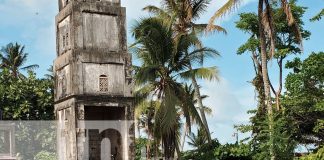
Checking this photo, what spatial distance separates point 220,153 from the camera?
2548 cm

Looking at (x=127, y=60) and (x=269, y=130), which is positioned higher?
(x=127, y=60)

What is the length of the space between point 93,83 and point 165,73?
213 inches

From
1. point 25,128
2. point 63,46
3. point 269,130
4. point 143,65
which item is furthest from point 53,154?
point 269,130

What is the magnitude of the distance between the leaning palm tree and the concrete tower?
3.34 metres

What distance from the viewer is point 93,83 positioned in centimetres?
2738

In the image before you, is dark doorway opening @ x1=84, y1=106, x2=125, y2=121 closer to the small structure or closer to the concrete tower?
the concrete tower

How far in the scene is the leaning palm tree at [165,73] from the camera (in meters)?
22.8

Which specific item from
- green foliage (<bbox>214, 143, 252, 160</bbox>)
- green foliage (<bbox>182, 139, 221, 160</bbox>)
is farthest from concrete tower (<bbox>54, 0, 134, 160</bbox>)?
green foliage (<bbox>214, 143, 252, 160</bbox>)

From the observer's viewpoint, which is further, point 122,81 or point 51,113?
point 51,113

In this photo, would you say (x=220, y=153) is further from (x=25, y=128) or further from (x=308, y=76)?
(x=25, y=128)

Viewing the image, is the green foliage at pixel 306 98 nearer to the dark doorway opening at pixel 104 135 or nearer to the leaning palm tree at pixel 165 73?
the leaning palm tree at pixel 165 73

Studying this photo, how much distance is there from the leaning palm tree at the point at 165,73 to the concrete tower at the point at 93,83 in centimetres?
334

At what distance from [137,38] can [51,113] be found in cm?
1484

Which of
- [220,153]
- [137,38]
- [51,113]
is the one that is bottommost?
[220,153]
